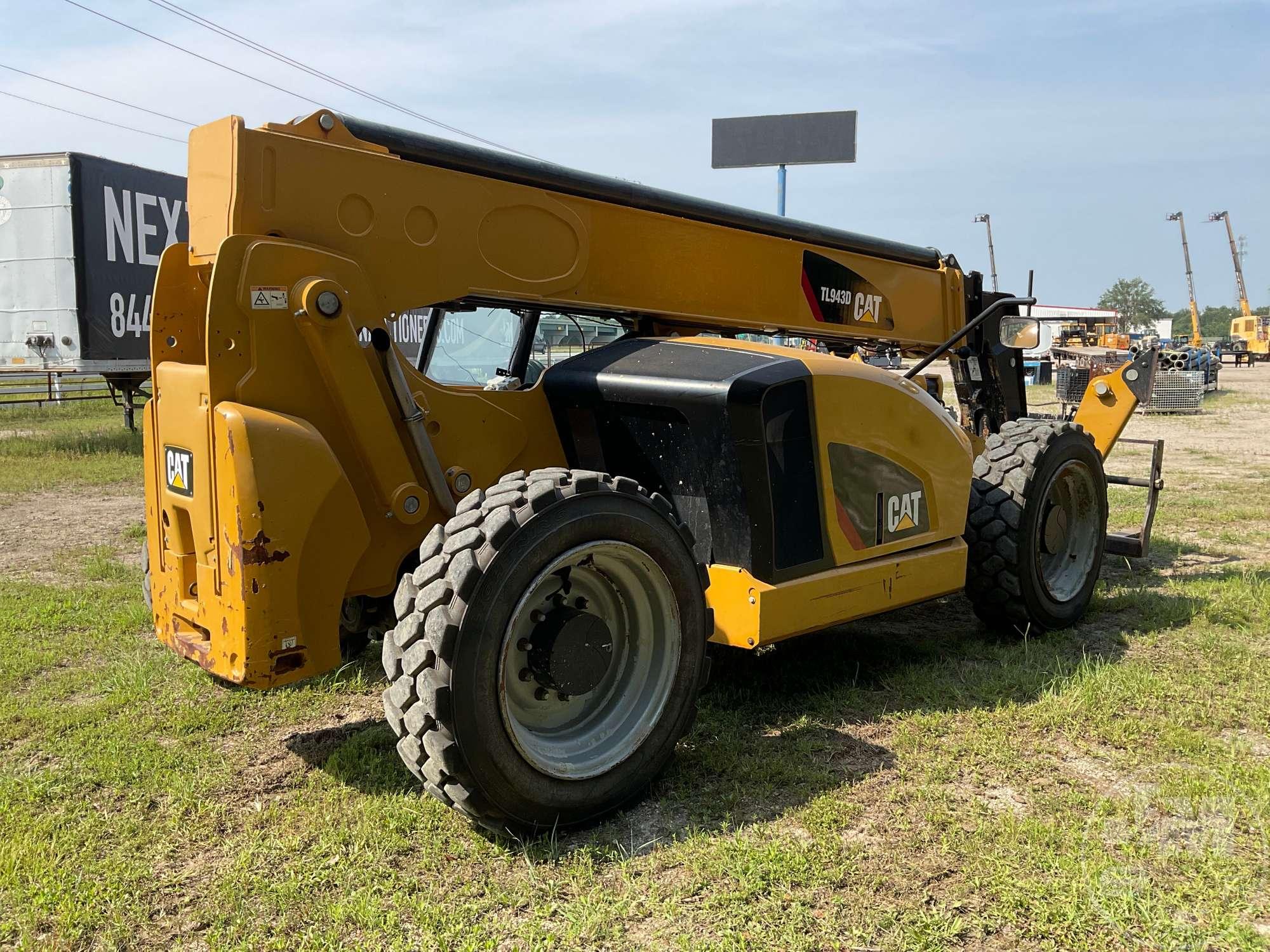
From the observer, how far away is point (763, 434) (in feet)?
13.6

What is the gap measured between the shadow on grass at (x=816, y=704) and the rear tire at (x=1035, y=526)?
19 cm

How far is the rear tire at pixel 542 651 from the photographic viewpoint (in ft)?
10.6

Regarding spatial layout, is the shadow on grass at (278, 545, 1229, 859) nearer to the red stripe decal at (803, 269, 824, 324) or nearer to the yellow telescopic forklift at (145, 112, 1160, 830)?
the yellow telescopic forklift at (145, 112, 1160, 830)

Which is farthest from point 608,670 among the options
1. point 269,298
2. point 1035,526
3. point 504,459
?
point 1035,526

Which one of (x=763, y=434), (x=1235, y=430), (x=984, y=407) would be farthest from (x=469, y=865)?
(x=1235, y=430)

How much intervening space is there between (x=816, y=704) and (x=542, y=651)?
167 cm

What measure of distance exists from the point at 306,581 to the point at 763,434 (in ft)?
5.85

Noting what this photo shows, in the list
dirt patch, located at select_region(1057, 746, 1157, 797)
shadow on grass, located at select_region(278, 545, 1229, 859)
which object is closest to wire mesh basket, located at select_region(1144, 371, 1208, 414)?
shadow on grass, located at select_region(278, 545, 1229, 859)

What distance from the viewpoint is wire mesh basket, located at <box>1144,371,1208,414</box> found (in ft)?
80.8

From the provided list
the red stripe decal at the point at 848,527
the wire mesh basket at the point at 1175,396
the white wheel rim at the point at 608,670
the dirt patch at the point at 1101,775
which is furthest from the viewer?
the wire mesh basket at the point at 1175,396

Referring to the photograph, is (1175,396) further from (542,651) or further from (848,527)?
(542,651)

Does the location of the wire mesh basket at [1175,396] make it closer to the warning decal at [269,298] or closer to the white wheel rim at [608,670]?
the white wheel rim at [608,670]

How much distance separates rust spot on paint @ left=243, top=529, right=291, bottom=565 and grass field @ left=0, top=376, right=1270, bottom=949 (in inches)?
A: 37.1

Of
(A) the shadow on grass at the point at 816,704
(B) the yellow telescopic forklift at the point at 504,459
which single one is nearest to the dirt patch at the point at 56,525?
(B) the yellow telescopic forklift at the point at 504,459
